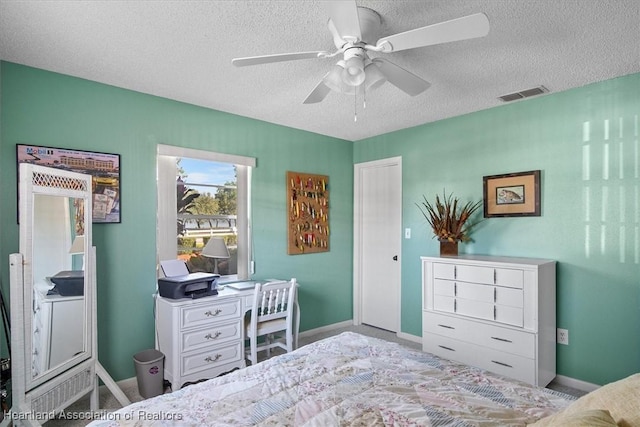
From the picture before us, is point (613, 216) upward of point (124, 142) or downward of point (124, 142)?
downward

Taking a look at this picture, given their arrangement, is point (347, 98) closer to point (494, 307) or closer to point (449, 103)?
point (449, 103)

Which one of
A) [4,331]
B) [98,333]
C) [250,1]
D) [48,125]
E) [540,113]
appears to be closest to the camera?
[250,1]

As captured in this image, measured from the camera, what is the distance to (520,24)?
6.16ft

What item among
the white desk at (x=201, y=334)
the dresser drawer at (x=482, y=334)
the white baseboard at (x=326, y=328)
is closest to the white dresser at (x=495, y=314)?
the dresser drawer at (x=482, y=334)

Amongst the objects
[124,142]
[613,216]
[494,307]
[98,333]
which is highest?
[124,142]

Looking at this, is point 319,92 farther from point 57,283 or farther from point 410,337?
point 410,337

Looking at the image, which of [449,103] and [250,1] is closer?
[250,1]

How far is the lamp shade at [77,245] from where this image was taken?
2.26 metres

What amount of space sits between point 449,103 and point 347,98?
0.94 m

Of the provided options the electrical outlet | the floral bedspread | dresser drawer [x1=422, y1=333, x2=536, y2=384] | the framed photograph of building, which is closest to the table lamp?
the framed photograph of building

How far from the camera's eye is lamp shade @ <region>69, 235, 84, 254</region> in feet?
7.40

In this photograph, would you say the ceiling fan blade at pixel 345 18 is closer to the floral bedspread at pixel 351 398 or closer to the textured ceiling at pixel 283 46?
the textured ceiling at pixel 283 46

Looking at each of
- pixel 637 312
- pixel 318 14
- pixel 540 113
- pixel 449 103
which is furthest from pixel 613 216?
pixel 318 14

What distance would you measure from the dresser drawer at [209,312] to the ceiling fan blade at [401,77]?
2131 millimetres
